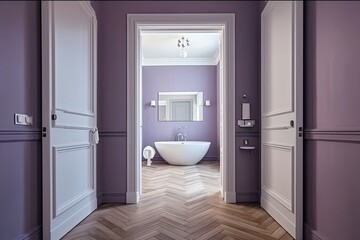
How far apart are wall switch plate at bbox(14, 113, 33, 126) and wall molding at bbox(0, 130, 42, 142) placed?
4 centimetres

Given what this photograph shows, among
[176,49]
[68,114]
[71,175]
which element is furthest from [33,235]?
[176,49]

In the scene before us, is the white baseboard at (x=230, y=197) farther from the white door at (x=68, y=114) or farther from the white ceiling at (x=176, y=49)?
the white ceiling at (x=176, y=49)

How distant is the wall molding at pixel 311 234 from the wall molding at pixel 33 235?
1229mm

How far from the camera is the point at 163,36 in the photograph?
10.5 feet

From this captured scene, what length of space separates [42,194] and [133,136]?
80 cm

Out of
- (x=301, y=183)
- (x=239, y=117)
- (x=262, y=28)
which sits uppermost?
(x=262, y=28)

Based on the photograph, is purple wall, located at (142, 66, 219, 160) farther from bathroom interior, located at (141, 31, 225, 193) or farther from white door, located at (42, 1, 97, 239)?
white door, located at (42, 1, 97, 239)

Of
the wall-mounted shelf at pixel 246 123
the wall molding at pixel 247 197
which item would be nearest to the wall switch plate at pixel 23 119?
the wall-mounted shelf at pixel 246 123

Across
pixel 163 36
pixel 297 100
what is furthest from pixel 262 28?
pixel 163 36

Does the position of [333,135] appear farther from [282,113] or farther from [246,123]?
[246,123]

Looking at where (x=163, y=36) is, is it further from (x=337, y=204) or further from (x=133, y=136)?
(x=337, y=204)

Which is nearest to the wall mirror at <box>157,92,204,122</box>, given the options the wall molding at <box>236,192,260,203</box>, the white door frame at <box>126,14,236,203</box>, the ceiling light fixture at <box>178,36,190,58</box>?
the ceiling light fixture at <box>178,36,190,58</box>

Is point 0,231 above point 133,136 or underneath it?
underneath

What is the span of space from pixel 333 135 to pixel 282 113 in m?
0.43
